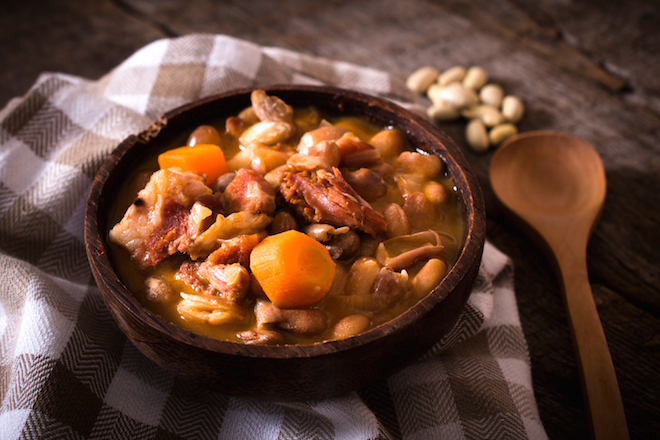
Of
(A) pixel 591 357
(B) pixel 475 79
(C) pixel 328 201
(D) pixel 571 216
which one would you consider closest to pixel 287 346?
(C) pixel 328 201

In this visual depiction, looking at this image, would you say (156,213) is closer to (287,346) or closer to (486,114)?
(287,346)

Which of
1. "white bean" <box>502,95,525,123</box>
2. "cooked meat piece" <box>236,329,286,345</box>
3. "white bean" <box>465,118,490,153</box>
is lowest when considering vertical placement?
"white bean" <box>465,118,490,153</box>

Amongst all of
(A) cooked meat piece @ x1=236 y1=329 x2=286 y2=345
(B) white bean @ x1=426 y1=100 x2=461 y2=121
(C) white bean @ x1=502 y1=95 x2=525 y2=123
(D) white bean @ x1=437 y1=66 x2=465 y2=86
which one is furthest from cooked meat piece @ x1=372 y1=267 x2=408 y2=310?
(D) white bean @ x1=437 y1=66 x2=465 y2=86

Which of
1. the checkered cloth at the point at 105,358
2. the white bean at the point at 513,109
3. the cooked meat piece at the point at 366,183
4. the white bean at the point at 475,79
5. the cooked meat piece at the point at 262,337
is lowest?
the checkered cloth at the point at 105,358

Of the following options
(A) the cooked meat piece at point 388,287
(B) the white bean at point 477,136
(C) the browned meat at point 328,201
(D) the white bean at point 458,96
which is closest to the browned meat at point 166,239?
(C) the browned meat at point 328,201

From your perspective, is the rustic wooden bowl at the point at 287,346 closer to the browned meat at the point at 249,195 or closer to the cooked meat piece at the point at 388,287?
the cooked meat piece at the point at 388,287

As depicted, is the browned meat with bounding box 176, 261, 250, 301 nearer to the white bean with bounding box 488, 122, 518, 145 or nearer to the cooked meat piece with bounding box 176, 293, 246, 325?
the cooked meat piece with bounding box 176, 293, 246, 325
